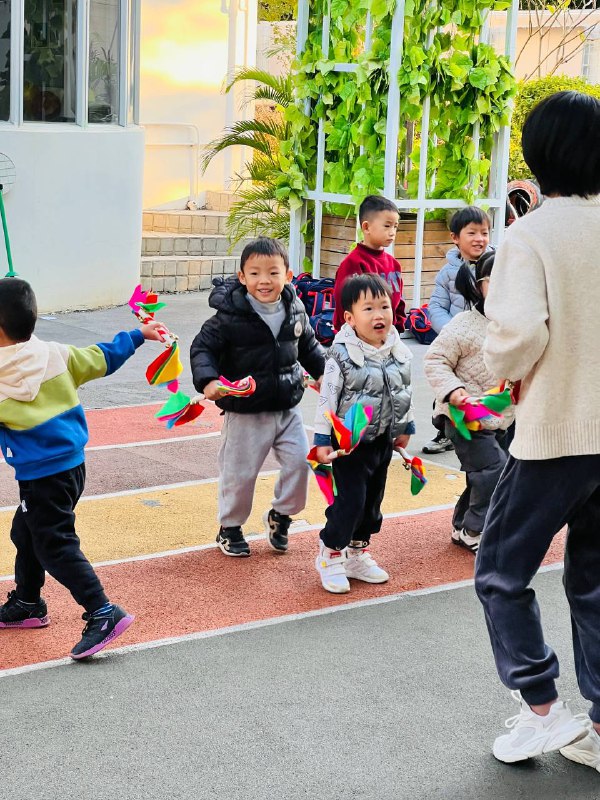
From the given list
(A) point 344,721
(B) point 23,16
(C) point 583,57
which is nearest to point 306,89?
(B) point 23,16

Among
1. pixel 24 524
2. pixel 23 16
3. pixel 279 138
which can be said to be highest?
pixel 23 16

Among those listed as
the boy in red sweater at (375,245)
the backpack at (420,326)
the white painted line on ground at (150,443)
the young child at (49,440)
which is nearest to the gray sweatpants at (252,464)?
the young child at (49,440)

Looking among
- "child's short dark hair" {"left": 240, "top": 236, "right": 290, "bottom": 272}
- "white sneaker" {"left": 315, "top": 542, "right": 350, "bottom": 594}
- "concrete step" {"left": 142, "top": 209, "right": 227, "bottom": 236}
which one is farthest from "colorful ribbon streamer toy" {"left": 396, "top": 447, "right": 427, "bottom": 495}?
"concrete step" {"left": 142, "top": 209, "right": 227, "bottom": 236}

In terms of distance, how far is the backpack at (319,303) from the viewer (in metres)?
10.8

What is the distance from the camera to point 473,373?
5.58 metres

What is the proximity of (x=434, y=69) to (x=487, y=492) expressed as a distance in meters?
6.65

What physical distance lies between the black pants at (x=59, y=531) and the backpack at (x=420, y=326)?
729cm

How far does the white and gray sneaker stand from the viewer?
5836 mm

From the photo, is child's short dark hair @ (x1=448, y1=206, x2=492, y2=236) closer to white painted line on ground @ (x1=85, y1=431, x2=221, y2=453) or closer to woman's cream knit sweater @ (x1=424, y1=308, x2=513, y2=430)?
woman's cream knit sweater @ (x1=424, y1=308, x2=513, y2=430)

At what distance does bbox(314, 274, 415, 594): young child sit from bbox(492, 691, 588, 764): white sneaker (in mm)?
1655

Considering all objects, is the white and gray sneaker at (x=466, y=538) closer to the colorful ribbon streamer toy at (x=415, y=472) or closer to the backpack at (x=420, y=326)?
the colorful ribbon streamer toy at (x=415, y=472)

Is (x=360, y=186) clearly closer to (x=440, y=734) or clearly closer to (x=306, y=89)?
(x=306, y=89)

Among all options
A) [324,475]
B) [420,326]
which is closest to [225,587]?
[324,475]

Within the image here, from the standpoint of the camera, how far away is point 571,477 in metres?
3.39
